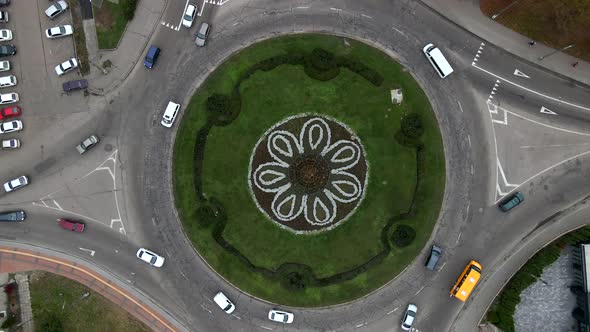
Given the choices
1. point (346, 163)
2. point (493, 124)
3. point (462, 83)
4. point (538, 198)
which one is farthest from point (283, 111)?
point (538, 198)

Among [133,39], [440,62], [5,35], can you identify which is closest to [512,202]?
[440,62]

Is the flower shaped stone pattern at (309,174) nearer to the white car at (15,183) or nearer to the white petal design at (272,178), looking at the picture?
the white petal design at (272,178)

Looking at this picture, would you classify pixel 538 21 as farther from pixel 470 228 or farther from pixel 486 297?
pixel 486 297

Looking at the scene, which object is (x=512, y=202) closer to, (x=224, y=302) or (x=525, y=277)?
(x=525, y=277)

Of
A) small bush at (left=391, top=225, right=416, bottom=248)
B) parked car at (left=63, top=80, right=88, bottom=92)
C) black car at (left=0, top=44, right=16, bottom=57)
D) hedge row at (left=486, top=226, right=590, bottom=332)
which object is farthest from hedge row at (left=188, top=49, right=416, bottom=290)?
black car at (left=0, top=44, right=16, bottom=57)

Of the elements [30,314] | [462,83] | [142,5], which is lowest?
[30,314]

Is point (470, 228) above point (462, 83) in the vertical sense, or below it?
below

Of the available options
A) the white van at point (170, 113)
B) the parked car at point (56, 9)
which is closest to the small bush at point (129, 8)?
the parked car at point (56, 9)
